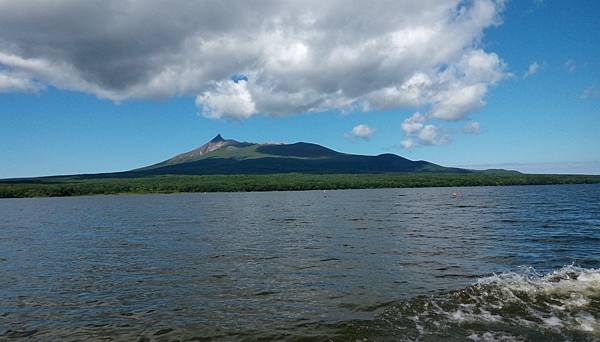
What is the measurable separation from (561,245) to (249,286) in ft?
81.0

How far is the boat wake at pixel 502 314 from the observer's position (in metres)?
13.4

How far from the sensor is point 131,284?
22.4 meters

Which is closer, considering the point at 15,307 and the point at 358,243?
the point at 15,307

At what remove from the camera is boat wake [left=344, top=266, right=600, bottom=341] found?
13359 millimetres

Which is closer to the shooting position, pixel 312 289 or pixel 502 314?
pixel 502 314

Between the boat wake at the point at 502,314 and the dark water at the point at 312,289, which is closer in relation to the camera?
the boat wake at the point at 502,314

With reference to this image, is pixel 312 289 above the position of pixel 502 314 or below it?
below

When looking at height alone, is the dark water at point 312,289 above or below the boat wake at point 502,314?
below

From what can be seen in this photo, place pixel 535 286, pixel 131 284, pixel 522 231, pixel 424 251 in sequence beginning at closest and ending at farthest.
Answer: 1. pixel 535 286
2. pixel 131 284
3. pixel 424 251
4. pixel 522 231

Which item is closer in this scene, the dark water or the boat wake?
the boat wake

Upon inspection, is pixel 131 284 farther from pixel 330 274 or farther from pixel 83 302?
pixel 330 274

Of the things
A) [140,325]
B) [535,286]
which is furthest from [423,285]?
[140,325]

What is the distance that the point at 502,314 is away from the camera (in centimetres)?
1528

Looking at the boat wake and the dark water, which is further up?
the boat wake
